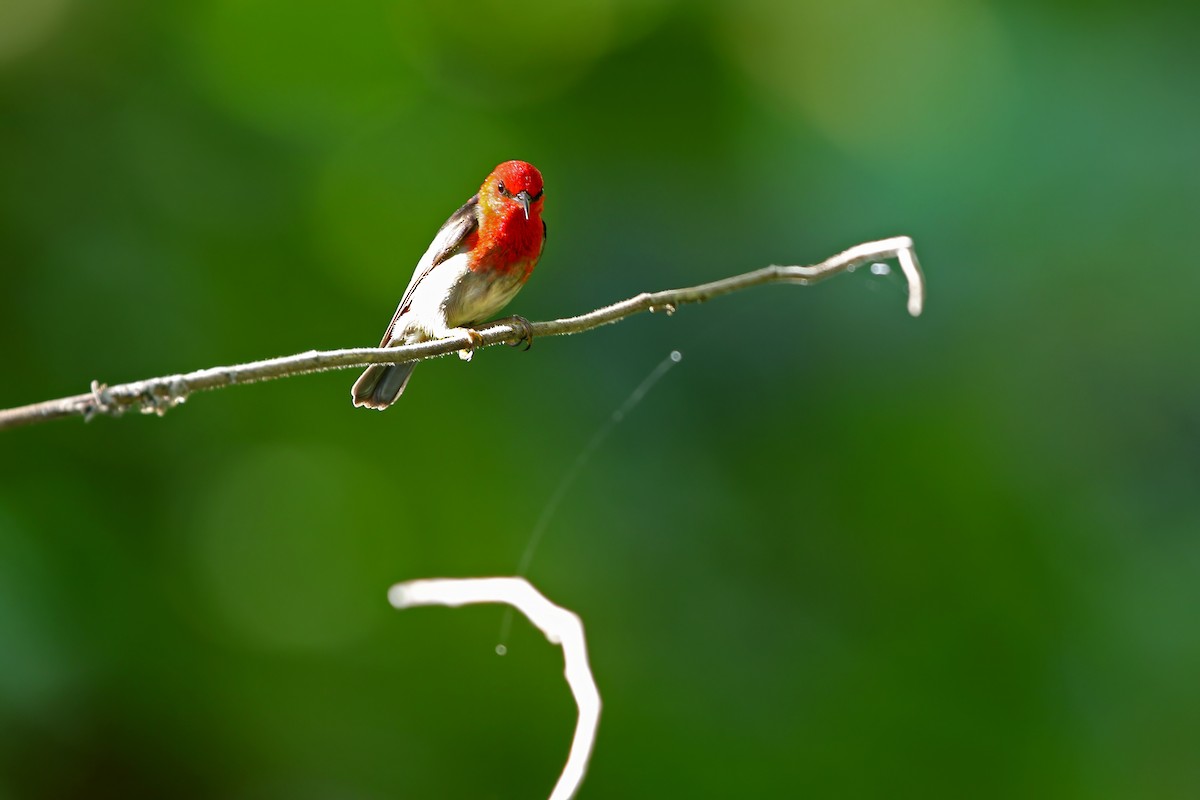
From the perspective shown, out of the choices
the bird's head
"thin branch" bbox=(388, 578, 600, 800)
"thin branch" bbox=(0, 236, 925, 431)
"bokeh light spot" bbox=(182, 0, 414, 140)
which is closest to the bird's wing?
the bird's head

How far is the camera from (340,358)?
82 cm

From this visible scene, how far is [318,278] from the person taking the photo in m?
3.51

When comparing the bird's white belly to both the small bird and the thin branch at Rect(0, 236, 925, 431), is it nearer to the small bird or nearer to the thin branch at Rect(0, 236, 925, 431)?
the small bird

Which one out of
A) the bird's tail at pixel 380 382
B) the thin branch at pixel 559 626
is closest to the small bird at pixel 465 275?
the bird's tail at pixel 380 382

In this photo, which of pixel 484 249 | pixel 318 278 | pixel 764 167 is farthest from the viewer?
pixel 764 167

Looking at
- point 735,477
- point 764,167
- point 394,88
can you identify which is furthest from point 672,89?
point 735,477

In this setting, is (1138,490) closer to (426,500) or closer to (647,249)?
(647,249)

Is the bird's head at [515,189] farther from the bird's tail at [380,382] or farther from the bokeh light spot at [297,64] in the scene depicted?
the bokeh light spot at [297,64]

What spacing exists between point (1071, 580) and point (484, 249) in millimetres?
2611

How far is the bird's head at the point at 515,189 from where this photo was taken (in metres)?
1.54

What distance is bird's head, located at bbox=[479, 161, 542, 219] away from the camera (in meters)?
1.54

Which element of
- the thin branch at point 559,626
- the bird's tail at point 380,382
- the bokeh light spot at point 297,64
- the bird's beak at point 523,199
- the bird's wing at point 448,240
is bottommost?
the thin branch at point 559,626

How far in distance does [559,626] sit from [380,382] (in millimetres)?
1089

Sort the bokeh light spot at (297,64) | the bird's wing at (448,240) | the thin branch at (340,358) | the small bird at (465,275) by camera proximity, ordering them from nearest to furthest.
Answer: the thin branch at (340,358)
the small bird at (465,275)
the bird's wing at (448,240)
the bokeh light spot at (297,64)
